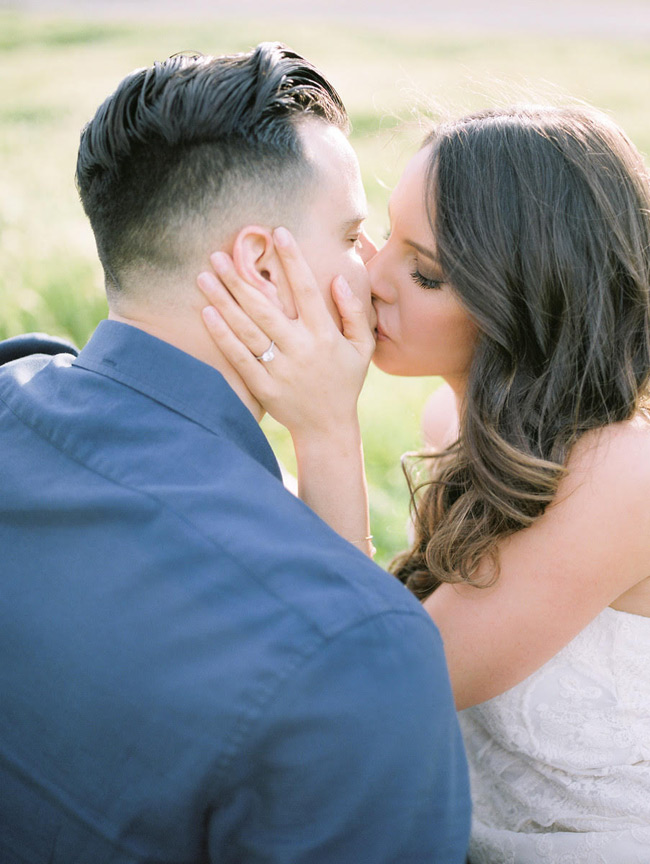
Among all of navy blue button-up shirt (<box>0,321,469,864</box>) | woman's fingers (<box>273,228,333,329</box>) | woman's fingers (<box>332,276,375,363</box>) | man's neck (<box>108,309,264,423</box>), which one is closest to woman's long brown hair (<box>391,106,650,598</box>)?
woman's fingers (<box>332,276,375,363</box>)

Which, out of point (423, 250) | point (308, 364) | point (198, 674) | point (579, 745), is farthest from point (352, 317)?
point (579, 745)

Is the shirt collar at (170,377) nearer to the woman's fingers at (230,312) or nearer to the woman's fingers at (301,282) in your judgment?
the woman's fingers at (230,312)

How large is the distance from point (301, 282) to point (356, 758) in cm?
114

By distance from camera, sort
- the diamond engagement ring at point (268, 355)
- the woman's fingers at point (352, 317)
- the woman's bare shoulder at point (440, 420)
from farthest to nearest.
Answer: the woman's bare shoulder at point (440, 420), the woman's fingers at point (352, 317), the diamond engagement ring at point (268, 355)

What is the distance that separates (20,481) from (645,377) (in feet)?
6.00

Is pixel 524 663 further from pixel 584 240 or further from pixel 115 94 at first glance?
pixel 115 94

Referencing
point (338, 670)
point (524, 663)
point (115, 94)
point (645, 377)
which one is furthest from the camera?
point (645, 377)

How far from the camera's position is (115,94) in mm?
2094

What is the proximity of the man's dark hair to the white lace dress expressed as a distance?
158 cm

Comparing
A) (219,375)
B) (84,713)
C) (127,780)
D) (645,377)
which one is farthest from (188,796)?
(645,377)

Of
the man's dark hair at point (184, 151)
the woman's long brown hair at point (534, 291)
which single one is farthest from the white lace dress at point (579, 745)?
the man's dark hair at point (184, 151)

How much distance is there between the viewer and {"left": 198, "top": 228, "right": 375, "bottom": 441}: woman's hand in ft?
6.84

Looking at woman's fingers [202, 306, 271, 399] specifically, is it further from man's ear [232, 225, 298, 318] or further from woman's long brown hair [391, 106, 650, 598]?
woman's long brown hair [391, 106, 650, 598]

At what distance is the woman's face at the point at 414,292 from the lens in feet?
8.56
